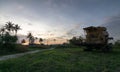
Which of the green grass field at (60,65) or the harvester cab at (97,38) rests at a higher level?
the harvester cab at (97,38)

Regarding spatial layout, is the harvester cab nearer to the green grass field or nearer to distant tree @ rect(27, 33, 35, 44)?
the green grass field

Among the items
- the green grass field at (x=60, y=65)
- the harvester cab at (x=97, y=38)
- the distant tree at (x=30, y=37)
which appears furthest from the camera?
the distant tree at (x=30, y=37)

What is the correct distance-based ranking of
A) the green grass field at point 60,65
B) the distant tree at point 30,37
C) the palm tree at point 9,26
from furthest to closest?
the distant tree at point 30,37 → the palm tree at point 9,26 → the green grass field at point 60,65

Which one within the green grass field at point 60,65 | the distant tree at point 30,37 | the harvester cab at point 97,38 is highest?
the distant tree at point 30,37

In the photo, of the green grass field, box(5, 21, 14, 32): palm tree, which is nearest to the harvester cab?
the green grass field

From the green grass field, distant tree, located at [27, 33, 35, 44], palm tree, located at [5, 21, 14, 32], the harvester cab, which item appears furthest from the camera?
distant tree, located at [27, 33, 35, 44]

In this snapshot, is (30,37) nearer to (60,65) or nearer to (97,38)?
(97,38)

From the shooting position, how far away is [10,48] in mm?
60406

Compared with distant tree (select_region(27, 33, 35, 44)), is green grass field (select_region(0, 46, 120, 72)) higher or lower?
lower

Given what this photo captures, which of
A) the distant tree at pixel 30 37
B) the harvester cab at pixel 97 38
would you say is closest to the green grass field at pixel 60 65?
the harvester cab at pixel 97 38

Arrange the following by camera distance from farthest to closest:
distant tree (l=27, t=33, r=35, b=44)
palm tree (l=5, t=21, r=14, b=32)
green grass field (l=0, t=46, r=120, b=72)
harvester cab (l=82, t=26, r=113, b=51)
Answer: distant tree (l=27, t=33, r=35, b=44) < palm tree (l=5, t=21, r=14, b=32) < harvester cab (l=82, t=26, r=113, b=51) < green grass field (l=0, t=46, r=120, b=72)

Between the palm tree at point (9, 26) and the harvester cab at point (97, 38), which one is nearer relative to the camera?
the harvester cab at point (97, 38)

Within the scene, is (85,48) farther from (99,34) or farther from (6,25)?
(6,25)

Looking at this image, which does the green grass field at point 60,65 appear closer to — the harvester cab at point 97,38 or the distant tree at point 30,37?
the harvester cab at point 97,38
